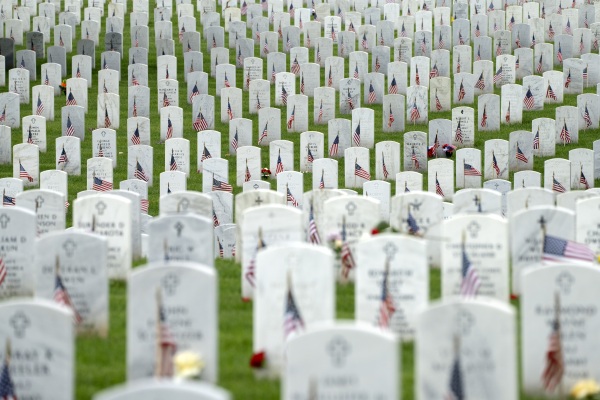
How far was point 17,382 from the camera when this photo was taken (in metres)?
9.10

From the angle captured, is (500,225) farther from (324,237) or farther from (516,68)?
(516,68)

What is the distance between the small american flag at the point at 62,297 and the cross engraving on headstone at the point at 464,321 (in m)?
3.58

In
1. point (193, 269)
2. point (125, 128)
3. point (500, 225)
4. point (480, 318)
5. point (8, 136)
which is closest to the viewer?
point (480, 318)

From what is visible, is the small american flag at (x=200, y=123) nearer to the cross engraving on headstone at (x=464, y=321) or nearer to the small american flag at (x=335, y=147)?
the small american flag at (x=335, y=147)

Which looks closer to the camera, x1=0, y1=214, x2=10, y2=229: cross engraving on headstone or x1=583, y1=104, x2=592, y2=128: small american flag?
x1=0, y1=214, x2=10, y2=229: cross engraving on headstone

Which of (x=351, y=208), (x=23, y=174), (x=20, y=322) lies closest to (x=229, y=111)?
(x=23, y=174)

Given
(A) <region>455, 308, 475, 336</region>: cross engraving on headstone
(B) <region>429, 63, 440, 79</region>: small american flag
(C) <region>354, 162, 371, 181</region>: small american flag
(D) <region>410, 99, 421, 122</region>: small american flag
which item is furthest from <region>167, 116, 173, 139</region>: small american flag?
(A) <region>455, 308, 475, 336</region>: cross engraving on headstone

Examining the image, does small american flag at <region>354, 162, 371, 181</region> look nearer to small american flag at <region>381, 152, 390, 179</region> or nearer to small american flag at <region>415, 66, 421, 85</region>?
small american flag at <region>381, 152, 390, 179</region>

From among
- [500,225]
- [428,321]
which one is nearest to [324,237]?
[500,225]

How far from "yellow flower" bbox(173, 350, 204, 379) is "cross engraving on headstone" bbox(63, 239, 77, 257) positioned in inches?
78.1

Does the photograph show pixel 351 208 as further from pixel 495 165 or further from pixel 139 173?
pixel 495 165

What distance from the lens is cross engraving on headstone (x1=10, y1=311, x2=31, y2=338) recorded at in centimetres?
898

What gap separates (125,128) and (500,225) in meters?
13.2

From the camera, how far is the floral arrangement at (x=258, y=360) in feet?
32.3
